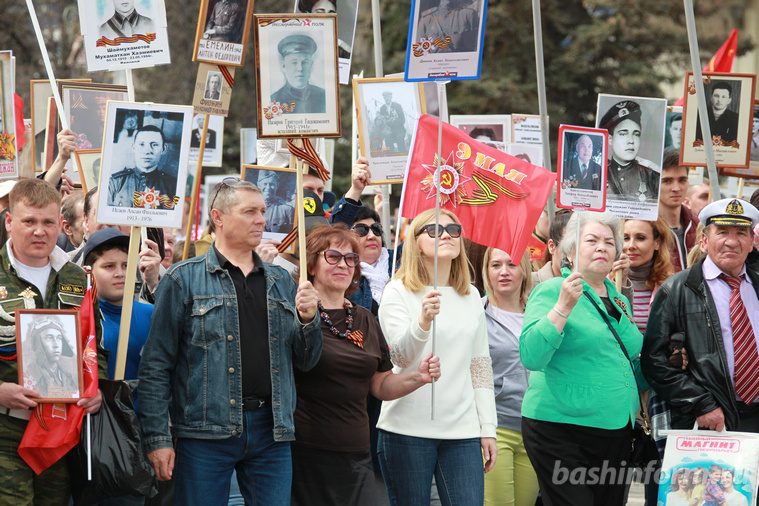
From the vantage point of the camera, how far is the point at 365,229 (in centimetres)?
632

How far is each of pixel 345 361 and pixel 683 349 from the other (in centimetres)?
190

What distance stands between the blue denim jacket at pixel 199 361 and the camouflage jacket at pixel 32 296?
329 mm

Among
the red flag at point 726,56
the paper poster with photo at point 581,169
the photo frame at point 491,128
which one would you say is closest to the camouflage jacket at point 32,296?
the paper poster with photo at point 581,169

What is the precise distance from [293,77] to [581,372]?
2082 mm

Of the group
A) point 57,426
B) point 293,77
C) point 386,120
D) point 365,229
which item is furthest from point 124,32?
point 57,426

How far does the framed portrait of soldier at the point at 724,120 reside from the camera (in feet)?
24.1

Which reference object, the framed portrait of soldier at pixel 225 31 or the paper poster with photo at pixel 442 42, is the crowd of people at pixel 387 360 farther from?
the framed portrait of soldier at pixel 225 31

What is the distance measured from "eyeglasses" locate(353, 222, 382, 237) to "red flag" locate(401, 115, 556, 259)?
1.01 feet

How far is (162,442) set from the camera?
4367mm

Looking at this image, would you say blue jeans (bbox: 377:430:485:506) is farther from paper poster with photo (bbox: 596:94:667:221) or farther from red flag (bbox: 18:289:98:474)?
paper poster with photo (bbox: 596:94:667:221)

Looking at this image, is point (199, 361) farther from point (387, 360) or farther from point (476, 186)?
point (476, 186)

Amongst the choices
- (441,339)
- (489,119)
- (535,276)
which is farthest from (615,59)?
(441,339)

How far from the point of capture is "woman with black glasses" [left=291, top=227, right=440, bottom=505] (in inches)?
186

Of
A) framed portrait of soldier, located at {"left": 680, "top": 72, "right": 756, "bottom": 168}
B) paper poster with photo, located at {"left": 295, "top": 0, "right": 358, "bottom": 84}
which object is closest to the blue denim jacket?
paper poster with photo, located at {"left": 295, "top": 0, "right": 358, "bottom": 84}
